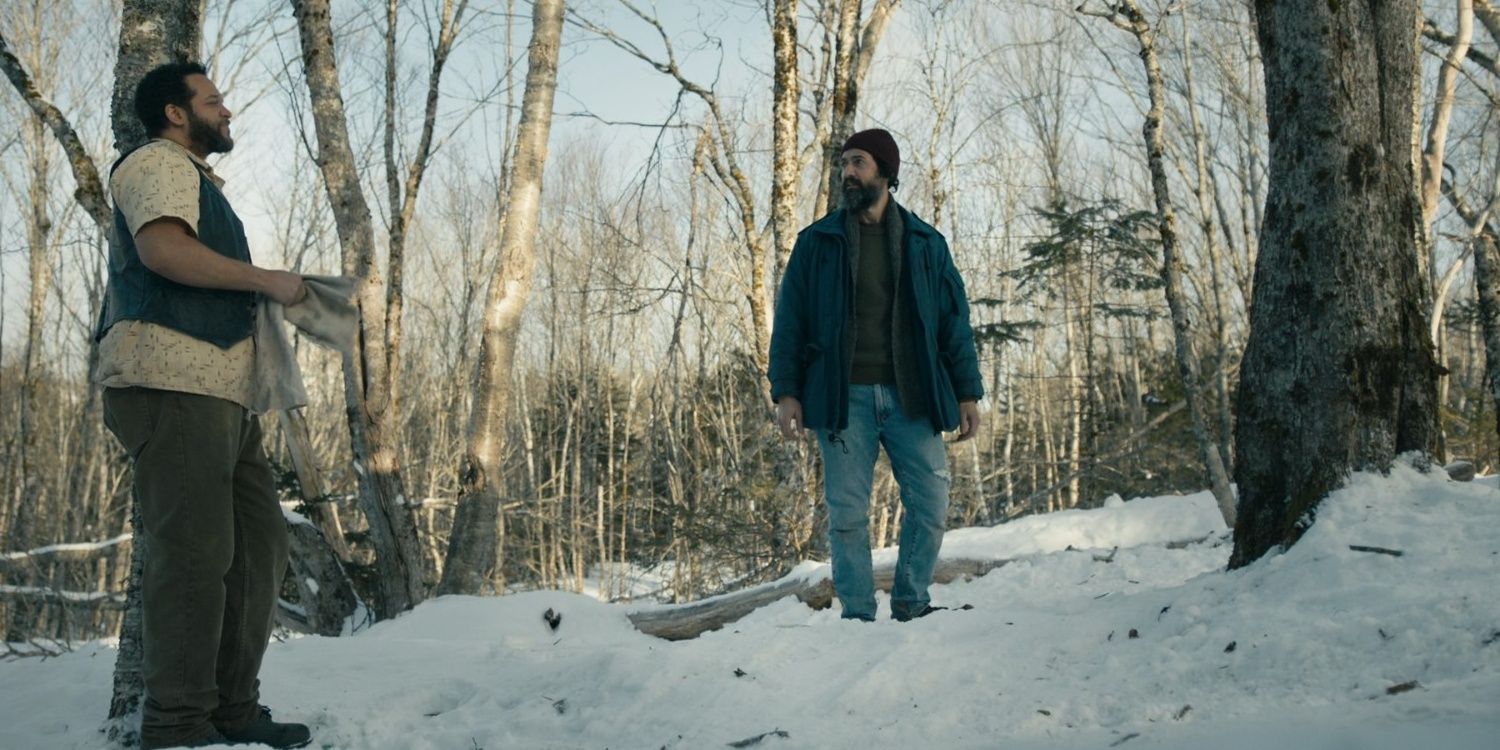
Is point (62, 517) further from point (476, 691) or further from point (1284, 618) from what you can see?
point (1284, 618)

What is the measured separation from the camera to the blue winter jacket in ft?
13.0

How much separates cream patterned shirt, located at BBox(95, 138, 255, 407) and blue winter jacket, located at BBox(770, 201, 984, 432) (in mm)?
2022

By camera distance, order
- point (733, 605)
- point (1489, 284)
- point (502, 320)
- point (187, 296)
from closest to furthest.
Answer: point (187, 296) → point (733, 605) → point (502, 320) → point (1489, 284)

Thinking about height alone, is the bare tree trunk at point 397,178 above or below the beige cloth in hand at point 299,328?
above

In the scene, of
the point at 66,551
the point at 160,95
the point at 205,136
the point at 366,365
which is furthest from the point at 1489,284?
the point at 66,551

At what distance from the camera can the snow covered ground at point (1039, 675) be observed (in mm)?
2197

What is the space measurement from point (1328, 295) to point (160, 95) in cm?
354

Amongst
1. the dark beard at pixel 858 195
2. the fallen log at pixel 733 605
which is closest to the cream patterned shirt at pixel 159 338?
the dark beard at pixel 858 195

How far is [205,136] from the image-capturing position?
2.93 metres

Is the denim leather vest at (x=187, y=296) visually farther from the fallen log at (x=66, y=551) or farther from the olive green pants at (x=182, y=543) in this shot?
the fallen log at (x=66, y=551)

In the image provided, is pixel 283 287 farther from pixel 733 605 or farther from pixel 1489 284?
pixel 1489 284

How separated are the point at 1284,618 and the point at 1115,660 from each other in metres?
0.43

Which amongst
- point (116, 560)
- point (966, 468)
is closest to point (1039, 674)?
point (966, 468)

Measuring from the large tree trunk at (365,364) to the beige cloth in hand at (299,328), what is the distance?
3437mm
